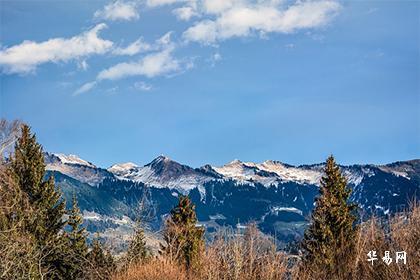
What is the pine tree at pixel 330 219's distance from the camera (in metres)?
55.0

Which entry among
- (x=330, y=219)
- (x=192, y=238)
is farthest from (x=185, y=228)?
(x=330, y=219)

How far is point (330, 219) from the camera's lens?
5741 cm

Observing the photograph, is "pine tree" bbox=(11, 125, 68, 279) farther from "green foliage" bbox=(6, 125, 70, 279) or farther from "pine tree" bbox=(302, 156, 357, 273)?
"pine tree" bbox=(302, 156, 357, 273)

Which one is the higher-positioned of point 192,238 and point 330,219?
point 330,219

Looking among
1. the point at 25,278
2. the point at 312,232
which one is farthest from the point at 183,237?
the point at 25,278

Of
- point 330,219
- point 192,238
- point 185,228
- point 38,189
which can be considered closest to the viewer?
point 38,189

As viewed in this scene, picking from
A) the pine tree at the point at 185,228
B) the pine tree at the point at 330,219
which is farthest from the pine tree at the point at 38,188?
the pine tree at the point at 330,219

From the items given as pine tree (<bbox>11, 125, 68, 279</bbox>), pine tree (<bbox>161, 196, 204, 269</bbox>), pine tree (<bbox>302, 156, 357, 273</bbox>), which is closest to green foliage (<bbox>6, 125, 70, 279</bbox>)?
pine tree (<bbox>11, 125, 68, 279</bbox>)

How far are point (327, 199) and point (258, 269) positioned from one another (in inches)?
1112

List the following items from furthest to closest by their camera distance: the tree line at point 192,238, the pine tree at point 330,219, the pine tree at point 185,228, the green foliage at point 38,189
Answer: the pine tree at point 330,219
the pine tree at point 185,228
the green foliage at point 38,189
the tree line at point 192,238

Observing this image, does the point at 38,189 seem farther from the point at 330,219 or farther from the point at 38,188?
the point at 330,219

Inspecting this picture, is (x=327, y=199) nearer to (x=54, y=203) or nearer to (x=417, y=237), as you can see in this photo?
(x=54, y=203)

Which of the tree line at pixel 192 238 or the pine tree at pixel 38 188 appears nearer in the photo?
the tree line at pixel 192 238

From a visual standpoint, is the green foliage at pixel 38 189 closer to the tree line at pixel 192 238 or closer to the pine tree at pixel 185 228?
the tree line at pixel 192 238
